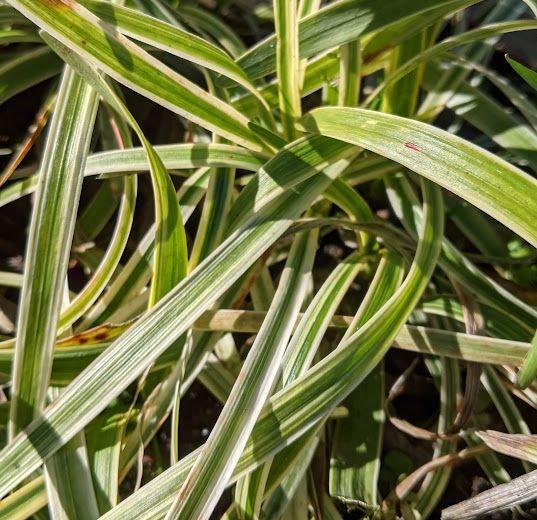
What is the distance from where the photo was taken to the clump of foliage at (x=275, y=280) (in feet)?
2.49

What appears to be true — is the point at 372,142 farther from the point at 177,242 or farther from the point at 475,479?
the point at 475,479

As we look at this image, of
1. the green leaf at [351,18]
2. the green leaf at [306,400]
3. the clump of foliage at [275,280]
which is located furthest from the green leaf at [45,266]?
the green leaf at [351,18]

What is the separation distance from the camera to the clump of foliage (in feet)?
2.49

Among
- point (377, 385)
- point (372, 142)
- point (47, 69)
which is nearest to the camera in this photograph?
point (372, 142)

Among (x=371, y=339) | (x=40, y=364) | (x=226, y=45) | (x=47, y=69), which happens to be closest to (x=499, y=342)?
(x=371, y=339)

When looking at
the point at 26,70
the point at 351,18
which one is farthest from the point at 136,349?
the point at 26,70

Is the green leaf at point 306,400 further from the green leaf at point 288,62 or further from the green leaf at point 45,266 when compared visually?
the green leaf at point 288,62

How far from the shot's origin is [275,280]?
3.52ft

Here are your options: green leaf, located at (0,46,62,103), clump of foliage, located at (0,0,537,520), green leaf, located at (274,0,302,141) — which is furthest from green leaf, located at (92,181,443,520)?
green leaf, located at (0,46,62,103)

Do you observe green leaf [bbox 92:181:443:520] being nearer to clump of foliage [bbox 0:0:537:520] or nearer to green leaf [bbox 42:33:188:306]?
clump of foliage [bbox 0:0:537:520]

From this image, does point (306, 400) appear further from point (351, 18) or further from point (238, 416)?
point (351, 18)

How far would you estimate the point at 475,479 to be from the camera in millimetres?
990

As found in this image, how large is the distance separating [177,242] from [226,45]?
0.46 metres

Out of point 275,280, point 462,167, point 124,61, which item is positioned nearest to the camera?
point 462,167
